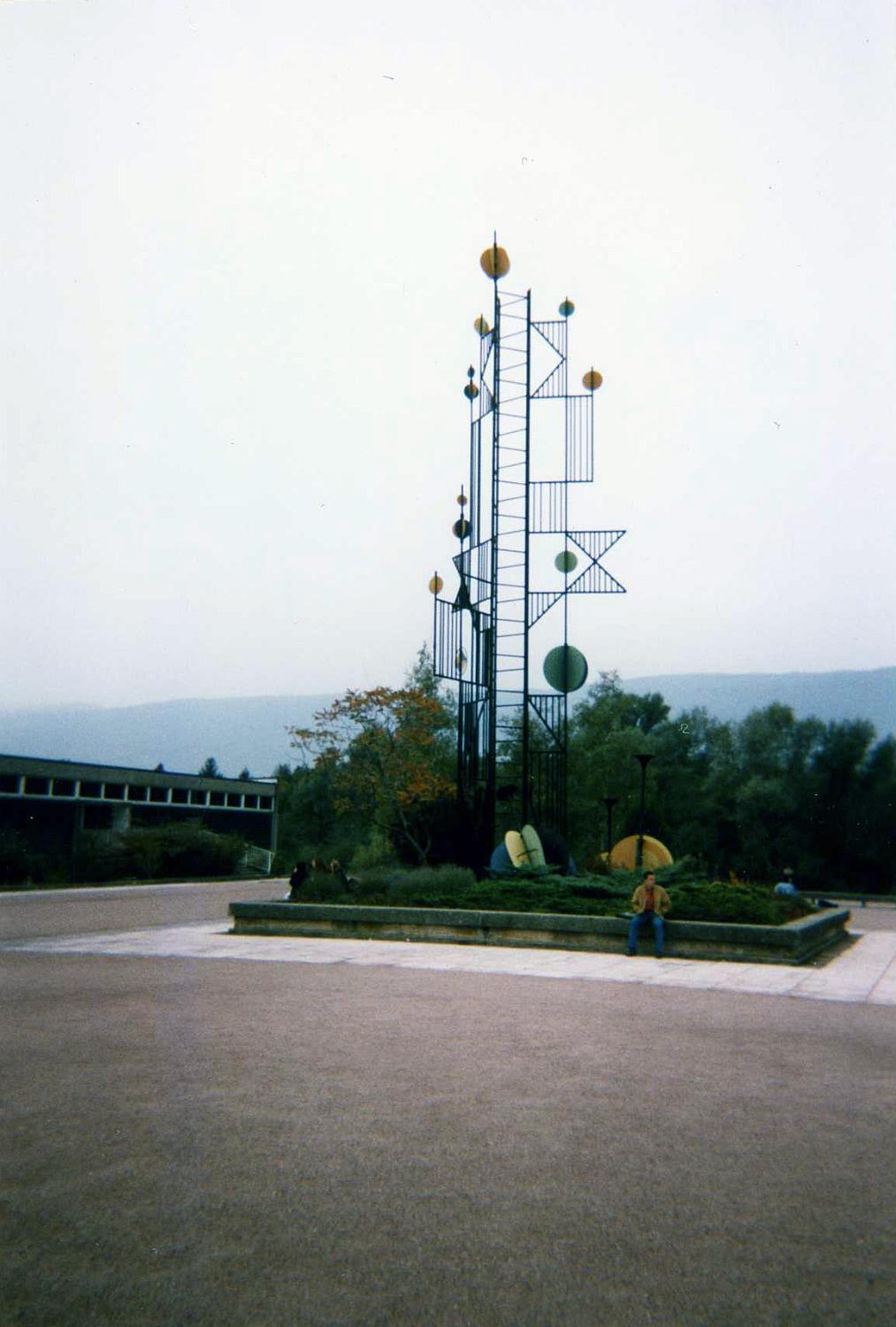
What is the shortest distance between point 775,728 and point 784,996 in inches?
1948

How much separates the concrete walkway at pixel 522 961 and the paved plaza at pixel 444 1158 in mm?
1088

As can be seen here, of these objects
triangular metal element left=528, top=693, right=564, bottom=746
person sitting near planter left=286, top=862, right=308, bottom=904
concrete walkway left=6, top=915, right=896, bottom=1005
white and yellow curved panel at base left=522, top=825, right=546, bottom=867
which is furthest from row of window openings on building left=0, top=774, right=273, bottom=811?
concrete walkway left=6, top=915, right=896, bottom=1005

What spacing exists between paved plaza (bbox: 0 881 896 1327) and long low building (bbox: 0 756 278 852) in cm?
3531

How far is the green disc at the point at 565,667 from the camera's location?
2164 cm

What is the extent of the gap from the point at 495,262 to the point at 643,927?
12286mm

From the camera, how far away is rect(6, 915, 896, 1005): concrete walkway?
12156mm

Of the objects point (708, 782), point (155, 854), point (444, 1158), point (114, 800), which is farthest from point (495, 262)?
point (708, 782)

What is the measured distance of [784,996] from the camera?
1131 cm

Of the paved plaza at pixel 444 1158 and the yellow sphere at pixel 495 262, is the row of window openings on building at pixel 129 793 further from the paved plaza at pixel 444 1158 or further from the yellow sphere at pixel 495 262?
the paved plaza at pixel 444 1158

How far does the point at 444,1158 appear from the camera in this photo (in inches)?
213

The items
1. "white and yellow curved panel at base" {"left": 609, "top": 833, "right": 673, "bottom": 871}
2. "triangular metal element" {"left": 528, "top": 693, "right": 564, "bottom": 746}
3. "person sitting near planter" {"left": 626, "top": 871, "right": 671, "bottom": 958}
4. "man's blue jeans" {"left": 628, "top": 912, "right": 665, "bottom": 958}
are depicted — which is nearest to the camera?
"man's blue jeans" {"left": 628, "top": 912, "right": 665, "bottom": 958}

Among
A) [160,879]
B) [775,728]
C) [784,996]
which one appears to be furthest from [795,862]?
[784,996]

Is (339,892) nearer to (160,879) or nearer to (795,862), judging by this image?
(160,879)

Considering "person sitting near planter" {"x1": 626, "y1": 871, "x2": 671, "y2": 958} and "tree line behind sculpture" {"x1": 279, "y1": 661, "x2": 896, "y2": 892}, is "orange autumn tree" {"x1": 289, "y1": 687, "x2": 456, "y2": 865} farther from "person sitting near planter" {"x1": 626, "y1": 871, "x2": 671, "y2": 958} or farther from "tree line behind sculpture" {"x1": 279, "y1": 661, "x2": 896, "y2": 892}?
"person sitting near planter" {"x1": 626, "y1": 871, "x2": 671, "y2": 958}
